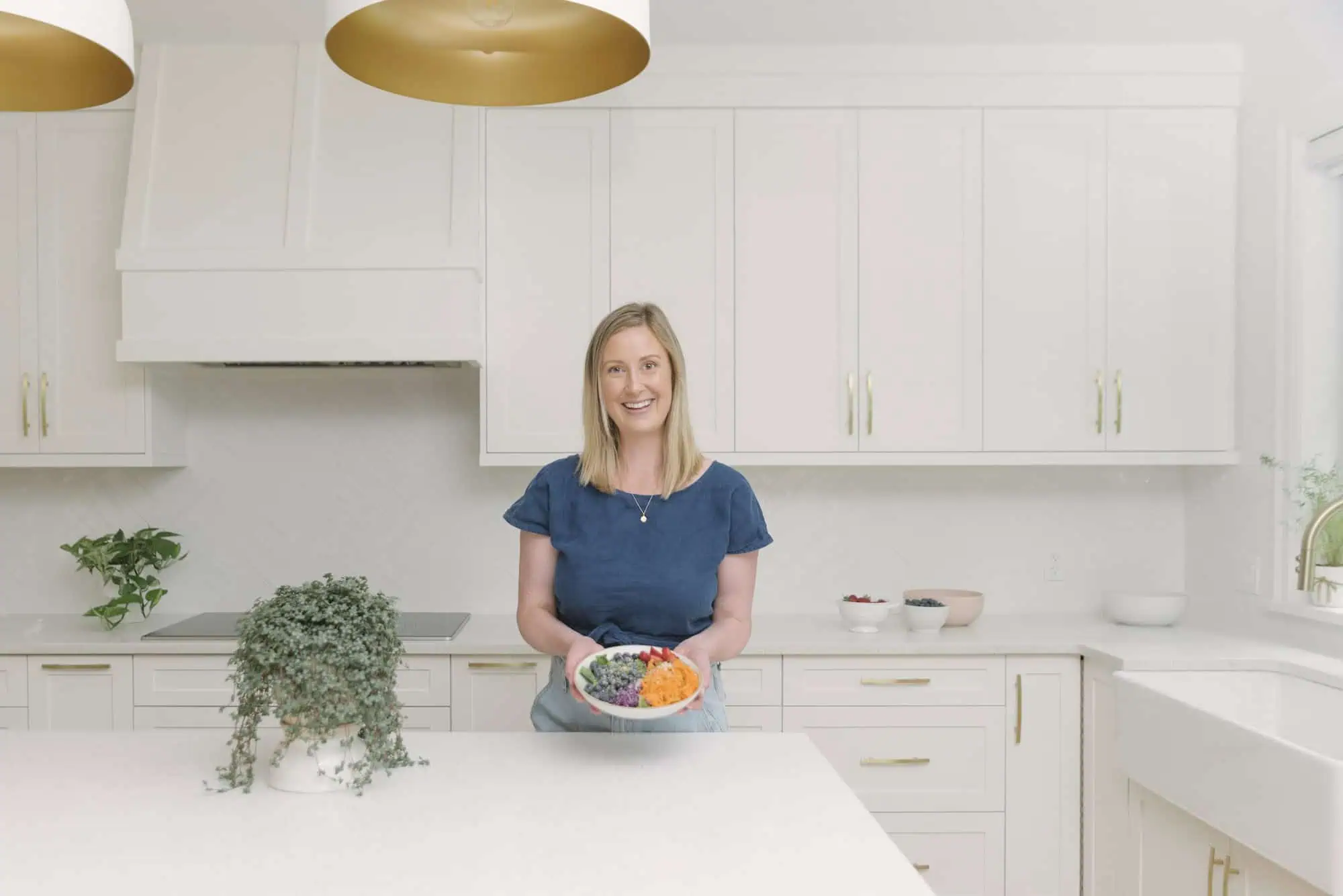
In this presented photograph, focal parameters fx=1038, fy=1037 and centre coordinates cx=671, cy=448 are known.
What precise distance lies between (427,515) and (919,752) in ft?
5.81

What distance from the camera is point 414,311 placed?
307 centimetres

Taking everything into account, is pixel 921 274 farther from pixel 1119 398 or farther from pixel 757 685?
pixel 757 685

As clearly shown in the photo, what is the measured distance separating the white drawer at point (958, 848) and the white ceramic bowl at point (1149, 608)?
0.78 meters

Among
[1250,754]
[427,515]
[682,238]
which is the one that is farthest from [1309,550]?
[427,515]

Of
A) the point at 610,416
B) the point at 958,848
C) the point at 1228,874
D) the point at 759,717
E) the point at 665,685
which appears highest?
the point at 610,416

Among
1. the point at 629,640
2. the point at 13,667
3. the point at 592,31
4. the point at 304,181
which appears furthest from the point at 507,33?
the point at 13,667

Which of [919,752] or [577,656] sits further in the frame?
[919,752]

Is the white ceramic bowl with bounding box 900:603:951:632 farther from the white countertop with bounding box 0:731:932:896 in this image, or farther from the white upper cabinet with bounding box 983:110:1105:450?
the white countertop with bounding box 0:731:932:896

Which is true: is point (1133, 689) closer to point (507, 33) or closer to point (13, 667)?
point (507, 33)

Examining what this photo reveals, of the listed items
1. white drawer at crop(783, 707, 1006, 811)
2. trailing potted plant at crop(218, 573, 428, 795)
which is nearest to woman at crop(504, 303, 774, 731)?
trailing potted plant at crop(218, 573, 428, 795)

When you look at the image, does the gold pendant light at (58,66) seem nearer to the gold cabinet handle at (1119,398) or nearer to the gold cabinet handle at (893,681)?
the gold cabinet handle at (893,681)

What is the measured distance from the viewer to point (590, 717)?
1847mm

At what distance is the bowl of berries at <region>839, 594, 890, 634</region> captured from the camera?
10.2ft

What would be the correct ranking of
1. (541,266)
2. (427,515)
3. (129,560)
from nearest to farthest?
(541,266) → (129,560) → (427,515)
